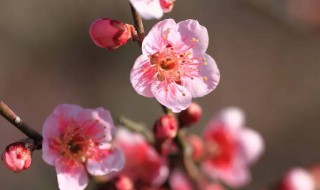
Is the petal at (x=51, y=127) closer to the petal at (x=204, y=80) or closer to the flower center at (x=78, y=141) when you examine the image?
the flower center at (x=78, y=141)

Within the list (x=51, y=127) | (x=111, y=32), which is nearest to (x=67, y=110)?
(x=51, y=127)

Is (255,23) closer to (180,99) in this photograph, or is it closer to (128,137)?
(128,137)

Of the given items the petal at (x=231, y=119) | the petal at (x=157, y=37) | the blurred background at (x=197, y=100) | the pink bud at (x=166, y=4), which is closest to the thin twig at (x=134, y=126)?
the petal at (x=157, y=37)

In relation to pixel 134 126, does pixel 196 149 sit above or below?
below

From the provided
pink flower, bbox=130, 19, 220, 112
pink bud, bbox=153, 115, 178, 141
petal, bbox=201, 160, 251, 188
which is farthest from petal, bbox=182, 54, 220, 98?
petal, bbox=201, 160, 251, 188

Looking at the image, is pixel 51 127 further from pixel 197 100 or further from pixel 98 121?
pixel 197 100

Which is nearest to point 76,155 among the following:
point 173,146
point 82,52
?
point 173,146
